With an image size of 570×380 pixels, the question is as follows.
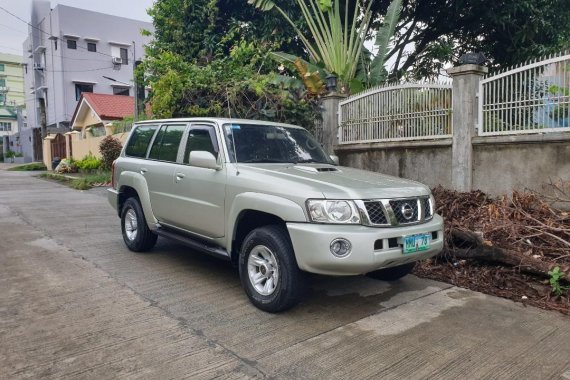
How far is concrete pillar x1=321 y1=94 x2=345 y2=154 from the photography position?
952cm

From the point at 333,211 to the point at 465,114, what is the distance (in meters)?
4.32

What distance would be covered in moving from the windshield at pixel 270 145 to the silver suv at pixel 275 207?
0.01 meters

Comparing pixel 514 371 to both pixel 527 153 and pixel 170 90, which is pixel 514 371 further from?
pixel 170 90

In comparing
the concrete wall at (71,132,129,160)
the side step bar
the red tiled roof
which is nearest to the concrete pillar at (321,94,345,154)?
the side step bar

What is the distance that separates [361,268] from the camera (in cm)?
358

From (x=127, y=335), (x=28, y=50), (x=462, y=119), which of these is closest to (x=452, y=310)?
(x=127, y=335)

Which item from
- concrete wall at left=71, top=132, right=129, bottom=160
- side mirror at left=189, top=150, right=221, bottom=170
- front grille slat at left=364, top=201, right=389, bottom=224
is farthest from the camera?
concrete wall at left=71, top=132, right=129, bottom=160

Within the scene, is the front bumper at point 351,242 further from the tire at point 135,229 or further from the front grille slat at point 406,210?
the tire at point 135,229

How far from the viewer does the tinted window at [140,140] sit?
5946 millimetres

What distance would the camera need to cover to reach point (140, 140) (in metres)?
6.14

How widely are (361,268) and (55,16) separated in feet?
122

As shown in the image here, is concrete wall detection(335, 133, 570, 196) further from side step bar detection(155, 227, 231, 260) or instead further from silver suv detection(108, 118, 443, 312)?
side step bar detection(155, 227, 231, 260)

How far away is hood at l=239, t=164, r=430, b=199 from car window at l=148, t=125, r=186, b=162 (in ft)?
4.27

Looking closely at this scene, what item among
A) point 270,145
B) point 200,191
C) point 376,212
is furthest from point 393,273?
point 200,191
